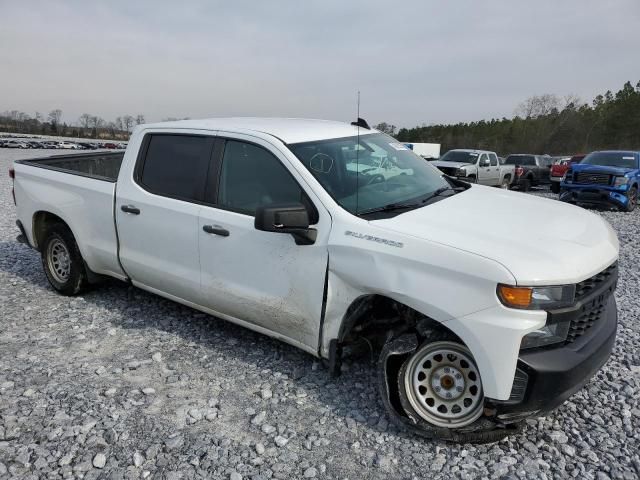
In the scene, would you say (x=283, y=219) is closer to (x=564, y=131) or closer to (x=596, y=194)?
(x=596, y=194)

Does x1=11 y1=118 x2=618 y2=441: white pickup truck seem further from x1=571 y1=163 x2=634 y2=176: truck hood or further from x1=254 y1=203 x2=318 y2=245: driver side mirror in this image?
x1=571 y1=163 x2=634 y2=176: truck hood

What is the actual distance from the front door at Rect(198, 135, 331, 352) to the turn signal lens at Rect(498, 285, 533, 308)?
110cm

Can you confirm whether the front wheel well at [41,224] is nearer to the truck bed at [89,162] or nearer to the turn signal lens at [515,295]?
the truck bed at [89,162]

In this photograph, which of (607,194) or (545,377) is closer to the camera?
(545,377)

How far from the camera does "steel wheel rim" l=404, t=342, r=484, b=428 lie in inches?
108

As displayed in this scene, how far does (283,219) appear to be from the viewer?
2910mm

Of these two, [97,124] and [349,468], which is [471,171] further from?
[97,124]

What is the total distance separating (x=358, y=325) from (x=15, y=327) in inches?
131

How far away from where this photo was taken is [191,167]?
3895mm

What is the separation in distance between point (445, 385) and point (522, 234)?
0.98m

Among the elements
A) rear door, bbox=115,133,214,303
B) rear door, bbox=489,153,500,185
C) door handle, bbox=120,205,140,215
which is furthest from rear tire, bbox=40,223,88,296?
rear door, bbox=489,153,500,185

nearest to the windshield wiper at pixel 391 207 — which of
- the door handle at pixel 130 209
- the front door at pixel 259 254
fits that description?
the front door at pixel 259 254

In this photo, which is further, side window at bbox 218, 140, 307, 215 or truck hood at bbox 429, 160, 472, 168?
truck hood at bbox 429, 160, 472, 168

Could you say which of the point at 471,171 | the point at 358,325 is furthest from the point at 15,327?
the point at 471,171
